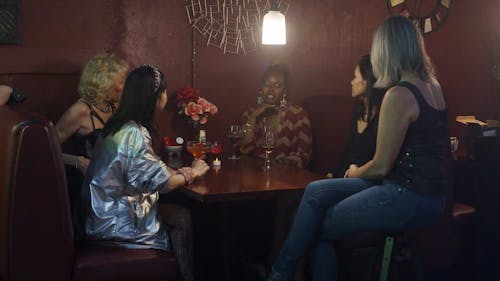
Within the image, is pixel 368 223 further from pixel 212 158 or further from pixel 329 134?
pixel 329 134

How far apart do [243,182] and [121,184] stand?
55 cm

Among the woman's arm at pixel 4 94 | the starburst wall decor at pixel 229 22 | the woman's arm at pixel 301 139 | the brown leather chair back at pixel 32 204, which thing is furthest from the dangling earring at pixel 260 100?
the brown leather chair back at pixel 32 204

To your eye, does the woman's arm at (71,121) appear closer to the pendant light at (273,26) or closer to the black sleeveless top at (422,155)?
the pendant light at (273,26)

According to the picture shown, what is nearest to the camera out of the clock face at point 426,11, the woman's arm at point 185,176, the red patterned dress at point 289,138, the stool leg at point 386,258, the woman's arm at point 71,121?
the stool leg at point 386,258

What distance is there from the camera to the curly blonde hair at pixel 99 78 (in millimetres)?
3350

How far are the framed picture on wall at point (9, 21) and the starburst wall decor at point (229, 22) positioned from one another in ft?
3.26

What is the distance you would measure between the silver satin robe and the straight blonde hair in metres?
1.00

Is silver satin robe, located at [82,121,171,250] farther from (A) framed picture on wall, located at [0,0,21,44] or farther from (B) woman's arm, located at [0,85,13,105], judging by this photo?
(A) framed picture on wall, located at [0,0,21,44]

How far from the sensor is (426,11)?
489cm

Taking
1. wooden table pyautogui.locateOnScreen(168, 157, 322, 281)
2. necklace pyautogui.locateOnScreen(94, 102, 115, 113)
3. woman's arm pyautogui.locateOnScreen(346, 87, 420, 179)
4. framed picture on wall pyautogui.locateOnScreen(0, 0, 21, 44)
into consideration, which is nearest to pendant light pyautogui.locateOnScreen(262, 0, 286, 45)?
wooden table pyautogui.locateOnScreen(168, 157, 322, 281)

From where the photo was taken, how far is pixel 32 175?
2.30 meters

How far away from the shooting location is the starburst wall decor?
3.94 metres

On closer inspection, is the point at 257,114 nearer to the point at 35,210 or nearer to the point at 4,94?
the point at 4,94

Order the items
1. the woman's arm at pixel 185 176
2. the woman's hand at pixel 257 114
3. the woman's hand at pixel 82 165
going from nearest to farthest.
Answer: the woman's arm at pixel 185 176 < the woman's hand at pixel 82 165 < the woman's hand at pixel 257 114
